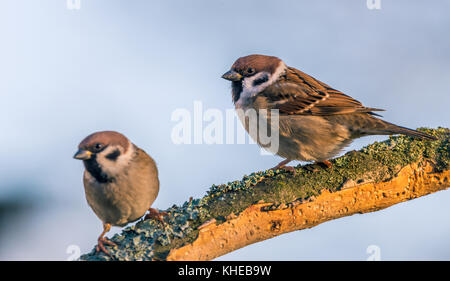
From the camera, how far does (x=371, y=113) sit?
4.44 metres

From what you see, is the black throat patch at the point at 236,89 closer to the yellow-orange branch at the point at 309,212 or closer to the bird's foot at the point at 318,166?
the bird's foot at the point at 318,166

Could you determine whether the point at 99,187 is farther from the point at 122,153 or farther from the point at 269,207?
the point at 269,207

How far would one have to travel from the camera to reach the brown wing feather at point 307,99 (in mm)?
4414

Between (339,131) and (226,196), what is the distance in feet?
4.94

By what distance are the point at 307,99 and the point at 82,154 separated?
7.40 feet

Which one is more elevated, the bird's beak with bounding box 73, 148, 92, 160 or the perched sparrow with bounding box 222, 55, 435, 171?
the perched sparrow with bounding box 222, 55, 435, 171

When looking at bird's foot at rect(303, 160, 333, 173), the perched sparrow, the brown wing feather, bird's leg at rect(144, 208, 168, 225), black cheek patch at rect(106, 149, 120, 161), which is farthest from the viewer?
the brown wing feather

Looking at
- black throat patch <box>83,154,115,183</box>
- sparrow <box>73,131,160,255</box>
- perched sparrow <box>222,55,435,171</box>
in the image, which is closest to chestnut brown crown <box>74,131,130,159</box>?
sparrow <box>73,131,160,255</box>

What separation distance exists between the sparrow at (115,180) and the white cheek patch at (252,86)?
1.41 metres

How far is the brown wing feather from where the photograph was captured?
4414 millimetres

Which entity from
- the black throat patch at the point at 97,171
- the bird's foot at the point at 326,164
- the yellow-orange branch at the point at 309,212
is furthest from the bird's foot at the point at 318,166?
the black throat patch at the point at 97,171

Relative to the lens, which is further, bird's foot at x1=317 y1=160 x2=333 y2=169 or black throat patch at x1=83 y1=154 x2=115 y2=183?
bird's foot at x1=317 y1=160 x2=333 y2=169

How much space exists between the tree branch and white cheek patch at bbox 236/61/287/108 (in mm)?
952

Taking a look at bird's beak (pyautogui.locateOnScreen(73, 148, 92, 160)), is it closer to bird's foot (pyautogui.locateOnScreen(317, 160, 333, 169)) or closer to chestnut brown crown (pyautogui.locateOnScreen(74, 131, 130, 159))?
chestnut brown crown (pyautogui.locateOnScreen(74, 131, 130, 159))
